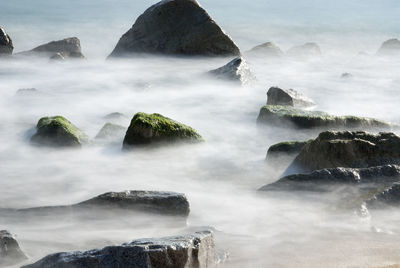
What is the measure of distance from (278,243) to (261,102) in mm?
5757

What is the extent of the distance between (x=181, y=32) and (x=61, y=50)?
3234 mm

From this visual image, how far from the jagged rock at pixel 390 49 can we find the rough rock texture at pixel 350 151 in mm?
12575

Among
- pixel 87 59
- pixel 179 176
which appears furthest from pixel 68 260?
pixel 87 59

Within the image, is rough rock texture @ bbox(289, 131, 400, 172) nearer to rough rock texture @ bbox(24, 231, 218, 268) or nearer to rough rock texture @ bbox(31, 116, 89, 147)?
rough rock texture @ bbox(24, 231, 218, 268)

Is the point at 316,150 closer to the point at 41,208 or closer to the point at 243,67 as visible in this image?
the point at 41,208

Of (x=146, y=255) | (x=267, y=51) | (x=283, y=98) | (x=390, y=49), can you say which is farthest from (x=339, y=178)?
(x=390, y=49)

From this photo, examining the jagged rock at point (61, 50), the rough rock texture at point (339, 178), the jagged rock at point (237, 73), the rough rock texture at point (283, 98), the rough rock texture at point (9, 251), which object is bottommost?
the rough rock texture at point (9, 251)

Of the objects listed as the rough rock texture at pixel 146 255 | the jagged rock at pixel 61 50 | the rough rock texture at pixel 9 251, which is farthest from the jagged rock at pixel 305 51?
the rough rock texture at pixel 146 255

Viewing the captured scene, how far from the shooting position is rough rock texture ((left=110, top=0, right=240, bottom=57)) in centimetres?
1349

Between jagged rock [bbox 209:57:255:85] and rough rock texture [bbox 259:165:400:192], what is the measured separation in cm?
561

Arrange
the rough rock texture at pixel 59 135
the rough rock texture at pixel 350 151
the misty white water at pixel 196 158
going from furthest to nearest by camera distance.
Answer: the rough rock texture at pixel 59 135
the rough rock texture at pixel 350 151
the misty white water at pixel 196 158

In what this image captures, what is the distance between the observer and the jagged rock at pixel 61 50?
Answer: 14.9 meters

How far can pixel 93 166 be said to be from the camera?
6785 millimetres

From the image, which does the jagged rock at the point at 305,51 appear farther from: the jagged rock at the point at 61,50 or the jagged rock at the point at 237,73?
the jagged rock at the point at 237,73
